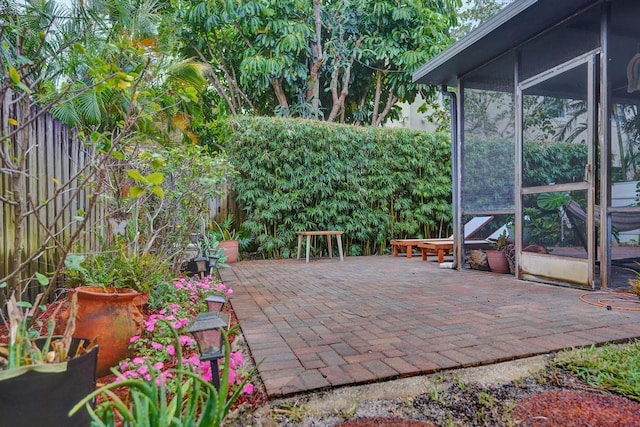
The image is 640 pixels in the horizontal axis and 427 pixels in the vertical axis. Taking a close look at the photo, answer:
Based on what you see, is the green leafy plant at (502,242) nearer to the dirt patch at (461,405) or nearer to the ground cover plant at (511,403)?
the ground cover plant at (511,403)

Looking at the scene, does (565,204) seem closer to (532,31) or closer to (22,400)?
(532,31)

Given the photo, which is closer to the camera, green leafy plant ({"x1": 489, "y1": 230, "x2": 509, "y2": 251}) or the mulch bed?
the mulch bed

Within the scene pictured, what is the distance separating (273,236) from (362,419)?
5.13m

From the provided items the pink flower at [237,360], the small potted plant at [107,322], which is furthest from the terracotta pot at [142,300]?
the pink flower at [237,360]

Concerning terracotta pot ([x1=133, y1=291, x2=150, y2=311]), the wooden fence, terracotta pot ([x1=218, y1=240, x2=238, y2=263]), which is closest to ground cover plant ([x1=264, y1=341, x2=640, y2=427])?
terracotta pot ([x1=133, y1=291, x2=150, y2=311])

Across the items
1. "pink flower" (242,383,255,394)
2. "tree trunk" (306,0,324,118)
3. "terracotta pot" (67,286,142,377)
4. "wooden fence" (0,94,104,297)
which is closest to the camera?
"pink flower" (242,383,255,394)

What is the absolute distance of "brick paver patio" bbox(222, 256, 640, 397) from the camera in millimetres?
1727

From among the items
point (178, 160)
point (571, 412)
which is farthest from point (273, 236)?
point (571, 412)

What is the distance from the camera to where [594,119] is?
3.41 meters

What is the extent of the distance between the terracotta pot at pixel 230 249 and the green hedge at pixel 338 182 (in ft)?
1.40

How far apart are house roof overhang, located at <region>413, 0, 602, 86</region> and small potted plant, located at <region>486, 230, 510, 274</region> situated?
2.15 metres

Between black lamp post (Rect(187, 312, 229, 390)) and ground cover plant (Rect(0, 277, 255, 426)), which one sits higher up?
black lamp post (Rect(187, 312, 229, 390))

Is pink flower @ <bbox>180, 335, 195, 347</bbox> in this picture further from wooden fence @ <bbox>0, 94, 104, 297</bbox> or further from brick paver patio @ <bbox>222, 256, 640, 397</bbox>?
wooden fence @ <bbox>0, 94, 104, 297</bbox>

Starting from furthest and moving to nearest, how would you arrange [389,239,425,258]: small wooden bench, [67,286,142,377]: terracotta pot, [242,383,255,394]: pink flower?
[389,239,425,258]: small wooden bench → [67,286,142,377]: terracotta pot → [242,383,255,394]: pink flower
